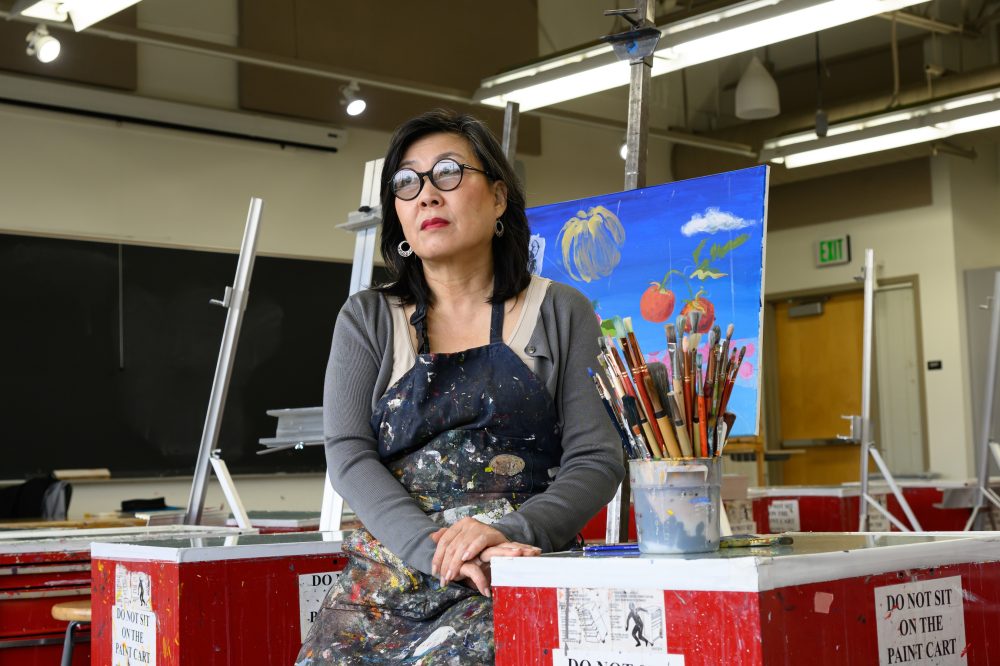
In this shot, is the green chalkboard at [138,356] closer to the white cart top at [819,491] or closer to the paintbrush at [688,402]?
the white cart top at [819,491]

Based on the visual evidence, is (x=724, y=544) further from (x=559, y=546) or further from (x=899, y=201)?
Result: (x=899, y=201)

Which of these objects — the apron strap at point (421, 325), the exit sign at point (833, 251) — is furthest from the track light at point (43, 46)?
the exit sign at point (833, 251)

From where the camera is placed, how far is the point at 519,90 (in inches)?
223

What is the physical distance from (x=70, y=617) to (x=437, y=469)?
1.35m

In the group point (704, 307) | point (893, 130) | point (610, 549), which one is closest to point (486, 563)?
point (610, 549)

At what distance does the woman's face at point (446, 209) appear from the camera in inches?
67.5

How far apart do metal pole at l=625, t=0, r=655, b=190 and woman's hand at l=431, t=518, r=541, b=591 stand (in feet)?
4.51

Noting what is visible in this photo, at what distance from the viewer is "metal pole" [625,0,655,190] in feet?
8.69

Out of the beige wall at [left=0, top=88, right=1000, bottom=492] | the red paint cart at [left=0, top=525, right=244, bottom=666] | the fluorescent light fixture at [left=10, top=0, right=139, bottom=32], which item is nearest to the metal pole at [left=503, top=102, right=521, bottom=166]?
the fluorescent light fixture at [left=10, top=0, right=139, bottom=32]

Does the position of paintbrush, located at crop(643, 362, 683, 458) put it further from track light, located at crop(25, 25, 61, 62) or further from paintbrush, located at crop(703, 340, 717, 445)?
track light, located at crop(25, 25, 61, 62)

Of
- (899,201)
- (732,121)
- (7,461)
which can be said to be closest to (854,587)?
(7,461)

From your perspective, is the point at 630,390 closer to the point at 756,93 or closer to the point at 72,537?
the point at 72,537

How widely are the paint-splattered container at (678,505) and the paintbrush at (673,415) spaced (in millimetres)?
17

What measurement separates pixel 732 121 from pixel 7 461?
6298 millimetres
